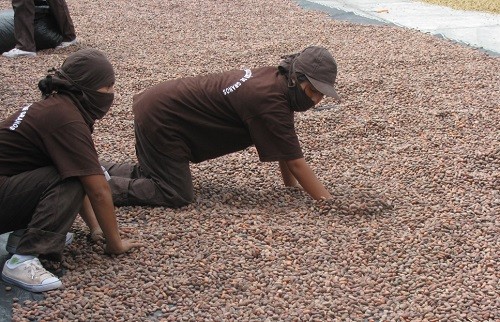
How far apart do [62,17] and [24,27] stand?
48 centimetres

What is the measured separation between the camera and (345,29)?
9367 mm

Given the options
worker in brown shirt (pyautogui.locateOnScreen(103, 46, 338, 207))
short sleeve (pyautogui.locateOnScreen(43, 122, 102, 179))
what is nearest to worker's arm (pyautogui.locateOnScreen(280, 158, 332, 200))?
worker in brown shirt (pyautogui.locateOnScreen(103, 46, 338, 207))

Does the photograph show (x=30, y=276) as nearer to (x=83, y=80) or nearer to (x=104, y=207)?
Result: (x=104, y=207)

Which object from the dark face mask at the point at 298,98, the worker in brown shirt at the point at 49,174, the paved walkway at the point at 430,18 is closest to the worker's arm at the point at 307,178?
the dark face mask at the point at 298,98

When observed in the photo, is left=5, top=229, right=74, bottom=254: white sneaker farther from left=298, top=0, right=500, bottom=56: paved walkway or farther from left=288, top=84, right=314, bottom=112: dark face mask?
left=298, top=0, right=500, bottom=56: paved walkway

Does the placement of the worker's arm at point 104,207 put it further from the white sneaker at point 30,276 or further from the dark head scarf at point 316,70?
the dark head scarf at point 316,70

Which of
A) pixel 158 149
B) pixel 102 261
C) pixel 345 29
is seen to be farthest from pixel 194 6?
pixel 102 261

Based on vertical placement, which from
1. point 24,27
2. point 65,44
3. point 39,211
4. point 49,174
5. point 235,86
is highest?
point 235,86

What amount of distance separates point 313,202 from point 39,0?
561cm

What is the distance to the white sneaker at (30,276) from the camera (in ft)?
10.9

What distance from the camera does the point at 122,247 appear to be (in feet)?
11.9

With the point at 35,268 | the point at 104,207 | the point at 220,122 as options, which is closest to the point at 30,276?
the point at 35,268

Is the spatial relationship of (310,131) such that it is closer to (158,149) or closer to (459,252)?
(158,149)

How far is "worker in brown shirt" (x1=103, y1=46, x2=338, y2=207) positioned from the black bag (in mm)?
4764
